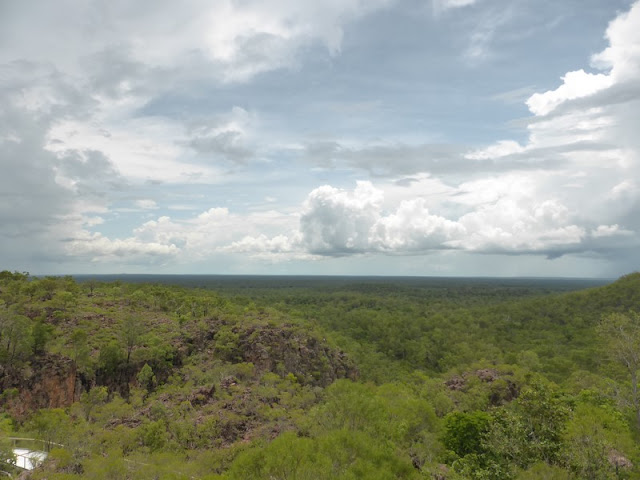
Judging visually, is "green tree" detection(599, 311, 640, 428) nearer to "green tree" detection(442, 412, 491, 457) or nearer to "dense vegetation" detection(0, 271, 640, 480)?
"dense vegetation" detection(0, 271, 640, 480)

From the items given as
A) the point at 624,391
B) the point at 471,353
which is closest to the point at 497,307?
the point at 471,353

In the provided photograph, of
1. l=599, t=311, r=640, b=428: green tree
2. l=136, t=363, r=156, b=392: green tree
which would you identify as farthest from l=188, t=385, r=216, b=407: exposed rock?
l=599, t=311, r=640, b=428: green tree

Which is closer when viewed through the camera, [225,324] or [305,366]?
[305,366]

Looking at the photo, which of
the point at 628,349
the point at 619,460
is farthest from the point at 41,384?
the point at 628,349

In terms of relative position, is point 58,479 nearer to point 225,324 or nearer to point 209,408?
point 209,408

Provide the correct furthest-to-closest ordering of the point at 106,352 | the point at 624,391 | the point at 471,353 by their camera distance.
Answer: the point at 471,353 < the point at 106,352 < the point at 624,391

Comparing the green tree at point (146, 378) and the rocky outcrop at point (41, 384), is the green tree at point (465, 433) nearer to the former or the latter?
the green tree at point (146, 378)

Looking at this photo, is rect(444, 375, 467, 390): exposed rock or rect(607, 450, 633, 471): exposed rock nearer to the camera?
rect(607, 450, 633, 471): exposed rock
